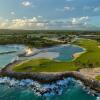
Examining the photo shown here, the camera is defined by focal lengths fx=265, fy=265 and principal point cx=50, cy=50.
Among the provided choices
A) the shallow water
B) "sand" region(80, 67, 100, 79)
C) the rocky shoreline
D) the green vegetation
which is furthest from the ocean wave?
the green vegetation

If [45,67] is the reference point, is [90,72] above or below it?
below

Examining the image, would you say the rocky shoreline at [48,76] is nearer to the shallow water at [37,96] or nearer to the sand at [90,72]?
the sand at [90,72]

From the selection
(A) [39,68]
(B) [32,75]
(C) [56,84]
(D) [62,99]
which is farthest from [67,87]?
(A) [39,68]

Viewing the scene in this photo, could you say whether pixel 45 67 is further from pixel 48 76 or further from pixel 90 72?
pixel 90 72

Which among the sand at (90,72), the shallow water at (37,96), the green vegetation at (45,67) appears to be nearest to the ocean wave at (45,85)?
the shallow water at (37,96)

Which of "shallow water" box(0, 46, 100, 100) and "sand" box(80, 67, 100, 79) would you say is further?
"sand" box(80, 67, 100, 79)

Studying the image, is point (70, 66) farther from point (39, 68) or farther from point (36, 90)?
point (36, 90)

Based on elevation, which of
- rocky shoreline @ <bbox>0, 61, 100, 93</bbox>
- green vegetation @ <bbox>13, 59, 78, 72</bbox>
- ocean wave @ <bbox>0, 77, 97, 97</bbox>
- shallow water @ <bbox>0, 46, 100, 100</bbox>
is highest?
green vegetation @ <bbox>13, 59, 78, 72</bbox>

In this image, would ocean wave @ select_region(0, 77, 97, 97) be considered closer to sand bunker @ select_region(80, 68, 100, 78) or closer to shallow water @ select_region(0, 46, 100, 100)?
shallow water @ select_region(0, 46, 100, 100)

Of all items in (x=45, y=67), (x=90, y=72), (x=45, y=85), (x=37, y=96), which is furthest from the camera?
(x=45, y=67)

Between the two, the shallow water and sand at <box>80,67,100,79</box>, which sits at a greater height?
sand at <box>80,67,100,79</box>

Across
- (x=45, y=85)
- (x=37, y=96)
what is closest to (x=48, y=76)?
(x=45, y=85)
